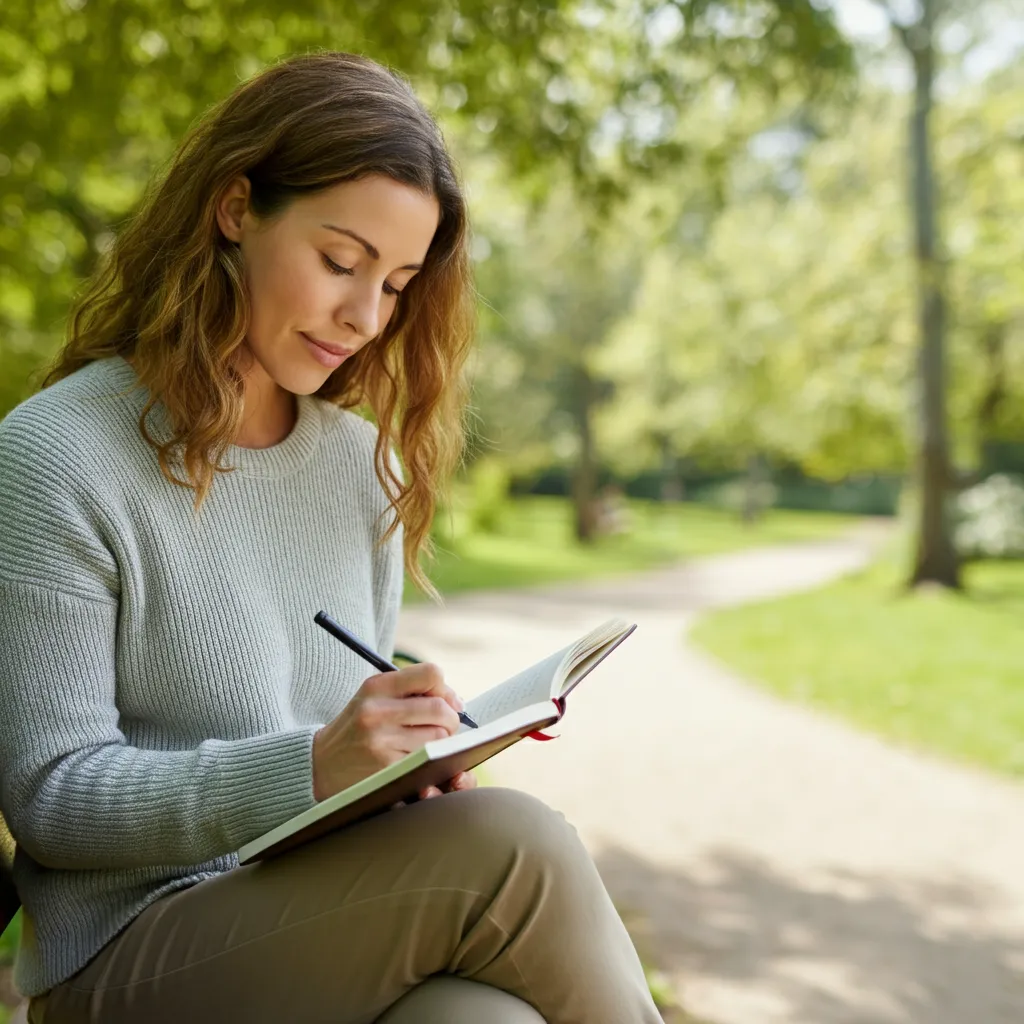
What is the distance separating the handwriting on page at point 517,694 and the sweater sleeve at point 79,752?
9.7 inches

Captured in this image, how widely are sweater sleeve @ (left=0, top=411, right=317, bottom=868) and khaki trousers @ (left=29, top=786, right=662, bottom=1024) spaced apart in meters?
0.09

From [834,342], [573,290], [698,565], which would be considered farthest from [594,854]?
[573,290]

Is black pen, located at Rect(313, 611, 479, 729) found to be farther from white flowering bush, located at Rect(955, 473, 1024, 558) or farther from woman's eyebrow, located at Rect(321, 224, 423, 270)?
white flowering bush, located at Rect(955, 473, 1024, 558)

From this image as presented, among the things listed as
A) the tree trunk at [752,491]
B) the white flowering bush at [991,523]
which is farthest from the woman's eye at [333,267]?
the tree trunk at [752,491]

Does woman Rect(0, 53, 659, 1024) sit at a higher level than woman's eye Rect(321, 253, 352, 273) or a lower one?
lower

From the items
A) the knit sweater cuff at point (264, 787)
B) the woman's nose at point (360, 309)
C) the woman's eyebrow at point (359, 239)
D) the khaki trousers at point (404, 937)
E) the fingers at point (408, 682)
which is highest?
the woman's eyebrow at point (359, 239)

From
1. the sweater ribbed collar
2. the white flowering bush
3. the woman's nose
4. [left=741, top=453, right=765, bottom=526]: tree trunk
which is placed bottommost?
[left=741, top=453, right=765, bottom=526]: tree trunk

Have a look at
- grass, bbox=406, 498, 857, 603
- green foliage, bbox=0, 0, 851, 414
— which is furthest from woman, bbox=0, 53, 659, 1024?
grass, bbox=406, 498, 857, 603

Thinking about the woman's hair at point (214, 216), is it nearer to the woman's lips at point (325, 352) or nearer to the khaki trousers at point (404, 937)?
the woman's lips at point (325, 352)

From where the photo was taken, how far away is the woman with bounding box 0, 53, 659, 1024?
4.64 feet

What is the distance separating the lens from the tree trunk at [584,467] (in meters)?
20.6

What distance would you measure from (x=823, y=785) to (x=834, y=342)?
8767mm

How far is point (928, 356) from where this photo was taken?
38.2 ft

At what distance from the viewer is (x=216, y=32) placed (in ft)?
15.4
